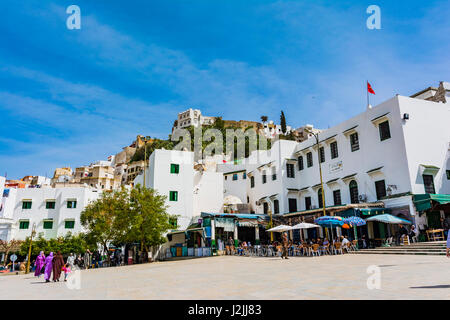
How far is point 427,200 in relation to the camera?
72.1 feet

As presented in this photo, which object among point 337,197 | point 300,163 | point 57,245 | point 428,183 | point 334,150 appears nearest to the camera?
point 428,183

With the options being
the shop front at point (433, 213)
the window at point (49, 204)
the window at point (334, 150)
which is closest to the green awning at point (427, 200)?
the shop front at point (433, 213)

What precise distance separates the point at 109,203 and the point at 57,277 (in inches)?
545

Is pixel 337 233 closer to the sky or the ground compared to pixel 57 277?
closer to the sky

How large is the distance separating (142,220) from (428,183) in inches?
863

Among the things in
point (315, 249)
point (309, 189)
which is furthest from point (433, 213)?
point (309, 189)

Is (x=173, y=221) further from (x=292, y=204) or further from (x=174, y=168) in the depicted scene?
(x=292, y=204)

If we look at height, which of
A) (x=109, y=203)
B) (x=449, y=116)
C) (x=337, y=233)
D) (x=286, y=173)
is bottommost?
(x=337, y=233)

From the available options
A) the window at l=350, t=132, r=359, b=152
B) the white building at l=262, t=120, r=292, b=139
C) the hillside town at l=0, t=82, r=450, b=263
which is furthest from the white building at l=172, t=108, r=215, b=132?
the window at l=350, t=132, r=359, b=152

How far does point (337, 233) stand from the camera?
27.0 metres

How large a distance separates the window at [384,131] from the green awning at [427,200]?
16.8ft
